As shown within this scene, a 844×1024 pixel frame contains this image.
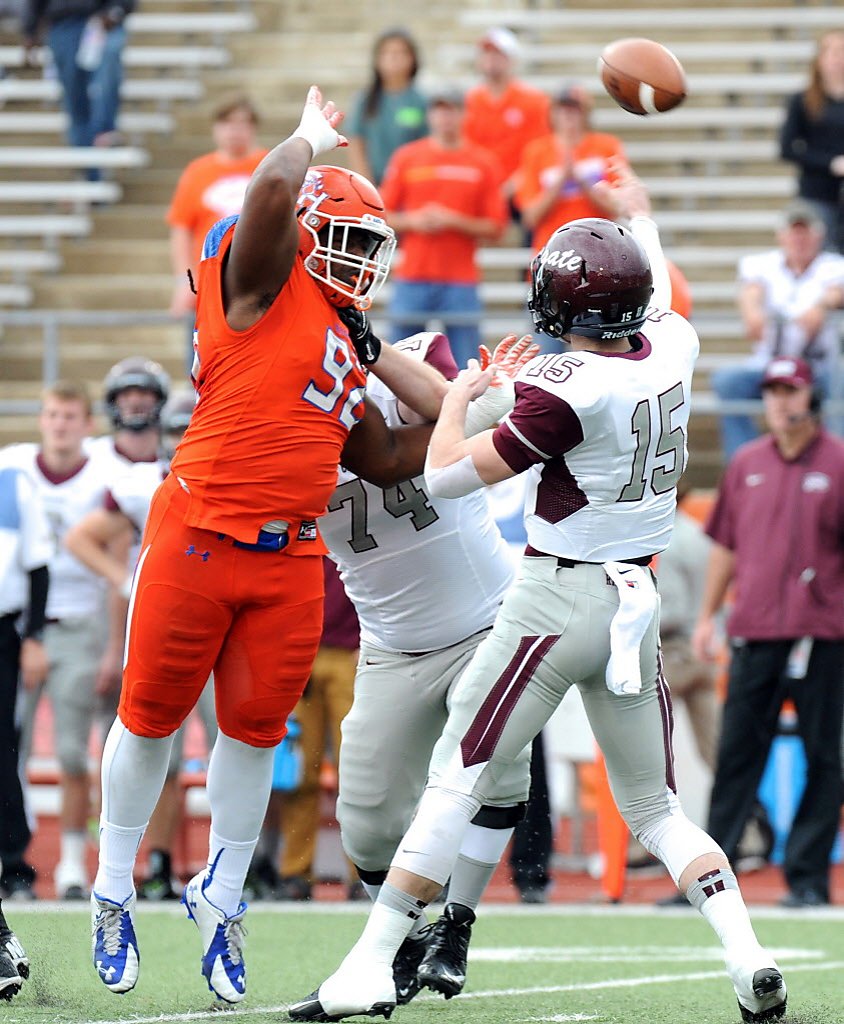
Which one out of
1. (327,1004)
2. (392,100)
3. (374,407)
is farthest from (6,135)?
(327,1004)

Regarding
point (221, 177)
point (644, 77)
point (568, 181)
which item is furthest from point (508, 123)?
point (644, 77)

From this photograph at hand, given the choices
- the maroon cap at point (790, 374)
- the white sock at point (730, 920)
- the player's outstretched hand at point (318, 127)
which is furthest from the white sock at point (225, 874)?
the maroon cap at point (790, 374)

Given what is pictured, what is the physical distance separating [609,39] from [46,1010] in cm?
1128

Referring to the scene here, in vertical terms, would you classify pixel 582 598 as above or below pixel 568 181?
above

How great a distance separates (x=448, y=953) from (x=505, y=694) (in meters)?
0.95

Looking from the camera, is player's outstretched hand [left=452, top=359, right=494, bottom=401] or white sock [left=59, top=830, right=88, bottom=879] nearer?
player's outstretched hand [left=452, top=359, right=494, bottom=401]

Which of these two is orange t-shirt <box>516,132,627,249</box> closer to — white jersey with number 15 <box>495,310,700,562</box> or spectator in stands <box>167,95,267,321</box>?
spectator in stands <box>167,95,267,321</box>

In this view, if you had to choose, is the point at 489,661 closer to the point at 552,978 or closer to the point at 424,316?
the point at 552,978

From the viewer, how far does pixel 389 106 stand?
11664mm

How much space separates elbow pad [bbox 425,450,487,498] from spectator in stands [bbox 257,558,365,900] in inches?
126

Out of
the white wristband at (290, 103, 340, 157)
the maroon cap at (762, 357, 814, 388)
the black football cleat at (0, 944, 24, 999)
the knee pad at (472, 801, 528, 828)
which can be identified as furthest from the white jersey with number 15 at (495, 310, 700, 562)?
the maroon cap at (762, 357, 814, 388)

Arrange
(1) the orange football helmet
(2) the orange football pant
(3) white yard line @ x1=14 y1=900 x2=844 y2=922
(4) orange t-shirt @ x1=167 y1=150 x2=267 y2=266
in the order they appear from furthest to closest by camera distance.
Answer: (4) orange t-shirt @ x1=167 y1=150 x2=267 y2=266 → (3) white yard line @ x1=14 y1=900 x2=844 y2=922 → (1) the orange football helmet → (2) the orange football pant

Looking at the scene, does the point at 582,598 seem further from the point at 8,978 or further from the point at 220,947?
the point at 8,978

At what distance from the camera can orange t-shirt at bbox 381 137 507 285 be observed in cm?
1086
